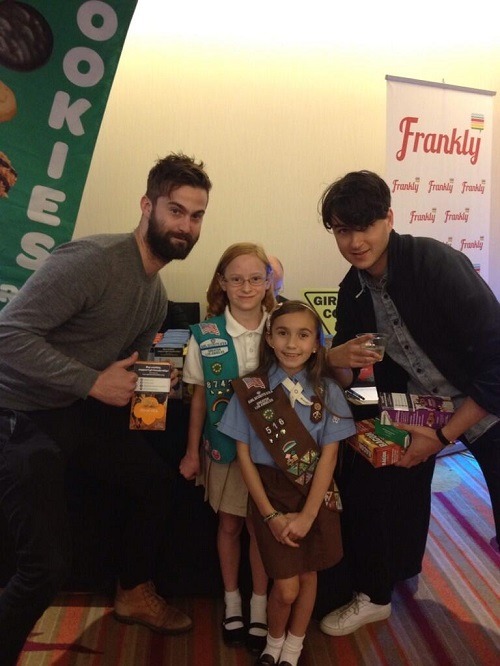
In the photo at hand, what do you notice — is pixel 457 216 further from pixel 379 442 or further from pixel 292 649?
pixel 292 649

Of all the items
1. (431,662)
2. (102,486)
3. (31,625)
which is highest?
(102,486)

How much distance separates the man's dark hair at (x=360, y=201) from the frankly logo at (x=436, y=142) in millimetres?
2014

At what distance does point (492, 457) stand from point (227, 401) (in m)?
0.93

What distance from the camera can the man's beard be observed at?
187 cm

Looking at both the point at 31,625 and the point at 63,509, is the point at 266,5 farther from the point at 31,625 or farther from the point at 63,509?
the point at 31,625

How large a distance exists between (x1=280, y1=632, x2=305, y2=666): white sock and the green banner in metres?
2.49

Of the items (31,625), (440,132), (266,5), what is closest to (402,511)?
(31,625)

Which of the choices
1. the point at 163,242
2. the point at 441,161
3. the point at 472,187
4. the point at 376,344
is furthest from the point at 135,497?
the point at 472,187

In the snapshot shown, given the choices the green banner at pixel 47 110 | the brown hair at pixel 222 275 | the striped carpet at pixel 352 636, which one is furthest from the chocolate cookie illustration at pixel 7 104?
the striped carpet at pixel 352 636

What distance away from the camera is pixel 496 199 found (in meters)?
4.18

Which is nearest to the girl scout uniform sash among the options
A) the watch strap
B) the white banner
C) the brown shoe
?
the brown shoe

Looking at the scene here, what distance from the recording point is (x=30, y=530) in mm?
1510

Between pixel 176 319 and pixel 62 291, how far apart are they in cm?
196

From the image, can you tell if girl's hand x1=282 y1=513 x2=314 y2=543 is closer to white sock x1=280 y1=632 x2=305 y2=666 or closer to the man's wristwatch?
white sock x1=280 y1=632 x2=305 y2=666
